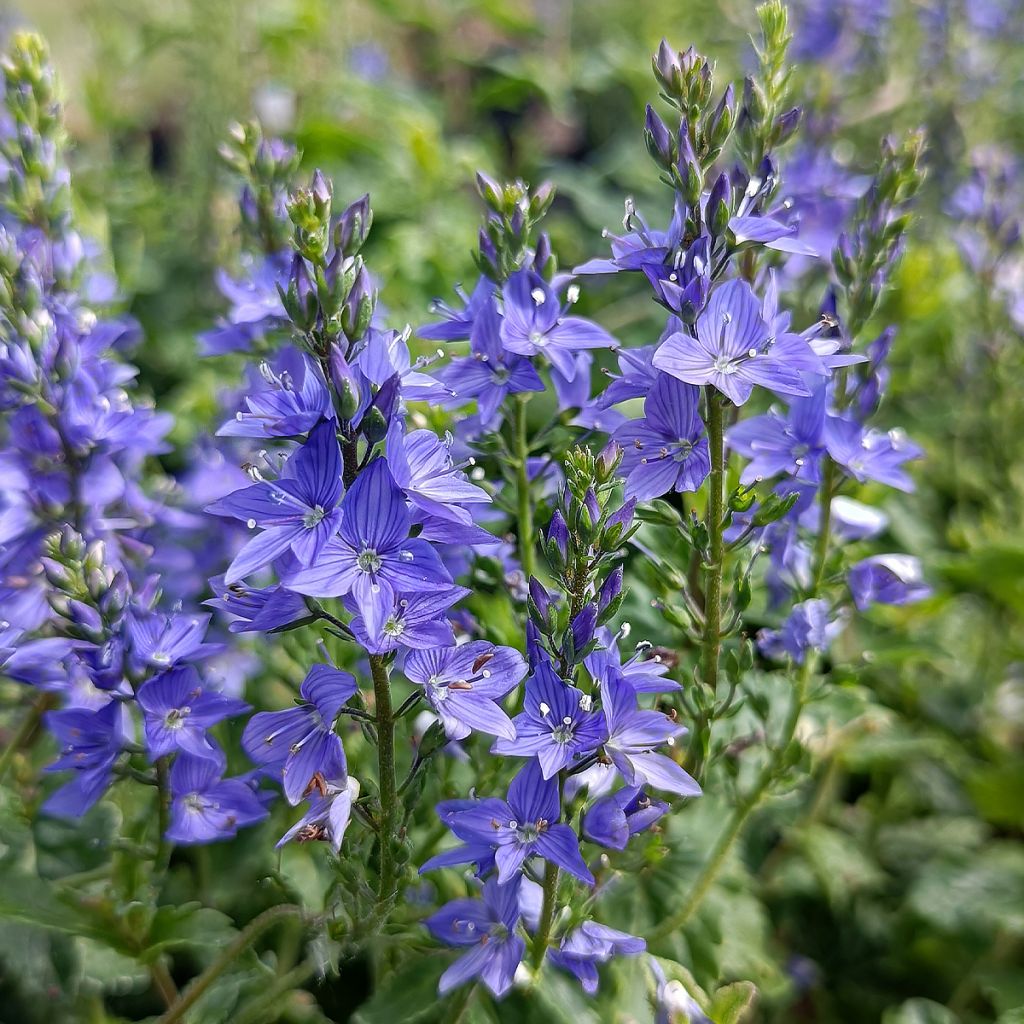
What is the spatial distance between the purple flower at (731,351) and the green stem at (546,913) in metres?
0.65

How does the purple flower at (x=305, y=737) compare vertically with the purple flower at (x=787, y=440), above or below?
below

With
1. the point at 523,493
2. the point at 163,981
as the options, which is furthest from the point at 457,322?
the point at 163,981

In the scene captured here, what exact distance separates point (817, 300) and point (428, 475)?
174cm

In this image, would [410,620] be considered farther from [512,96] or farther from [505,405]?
[512,96]

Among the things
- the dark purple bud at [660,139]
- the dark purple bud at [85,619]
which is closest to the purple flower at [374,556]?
the dark purple bud at [85,619]

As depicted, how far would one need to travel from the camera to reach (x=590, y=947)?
4.78ft

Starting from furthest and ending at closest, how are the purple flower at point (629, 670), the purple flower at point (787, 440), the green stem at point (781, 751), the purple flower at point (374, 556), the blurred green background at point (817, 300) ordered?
the blurred green background at point (817, 300) < the green stem at point (781, 751) < the purple flower at point (787, 440) < the purple flower at point (629, 670) < the purple flower at point (374, 556)

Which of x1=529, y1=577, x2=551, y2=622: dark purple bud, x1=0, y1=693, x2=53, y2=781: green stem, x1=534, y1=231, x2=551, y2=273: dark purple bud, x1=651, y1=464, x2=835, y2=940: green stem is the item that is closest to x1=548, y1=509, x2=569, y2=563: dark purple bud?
x1=529, y1=577, x2=551, y2=622: dark purple bud

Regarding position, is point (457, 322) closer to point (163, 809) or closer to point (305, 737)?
point (305, 737)

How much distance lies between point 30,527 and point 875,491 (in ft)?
5.96

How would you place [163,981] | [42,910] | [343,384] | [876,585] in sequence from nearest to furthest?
1. [343,384]
2. [42,910]
3. [876,585]
4. [163,981]

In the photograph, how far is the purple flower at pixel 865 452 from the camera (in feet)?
5.37

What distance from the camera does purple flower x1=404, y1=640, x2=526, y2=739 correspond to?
4.25ft

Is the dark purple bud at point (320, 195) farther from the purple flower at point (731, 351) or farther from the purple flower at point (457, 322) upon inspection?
the purple flower at point (731, 351)
